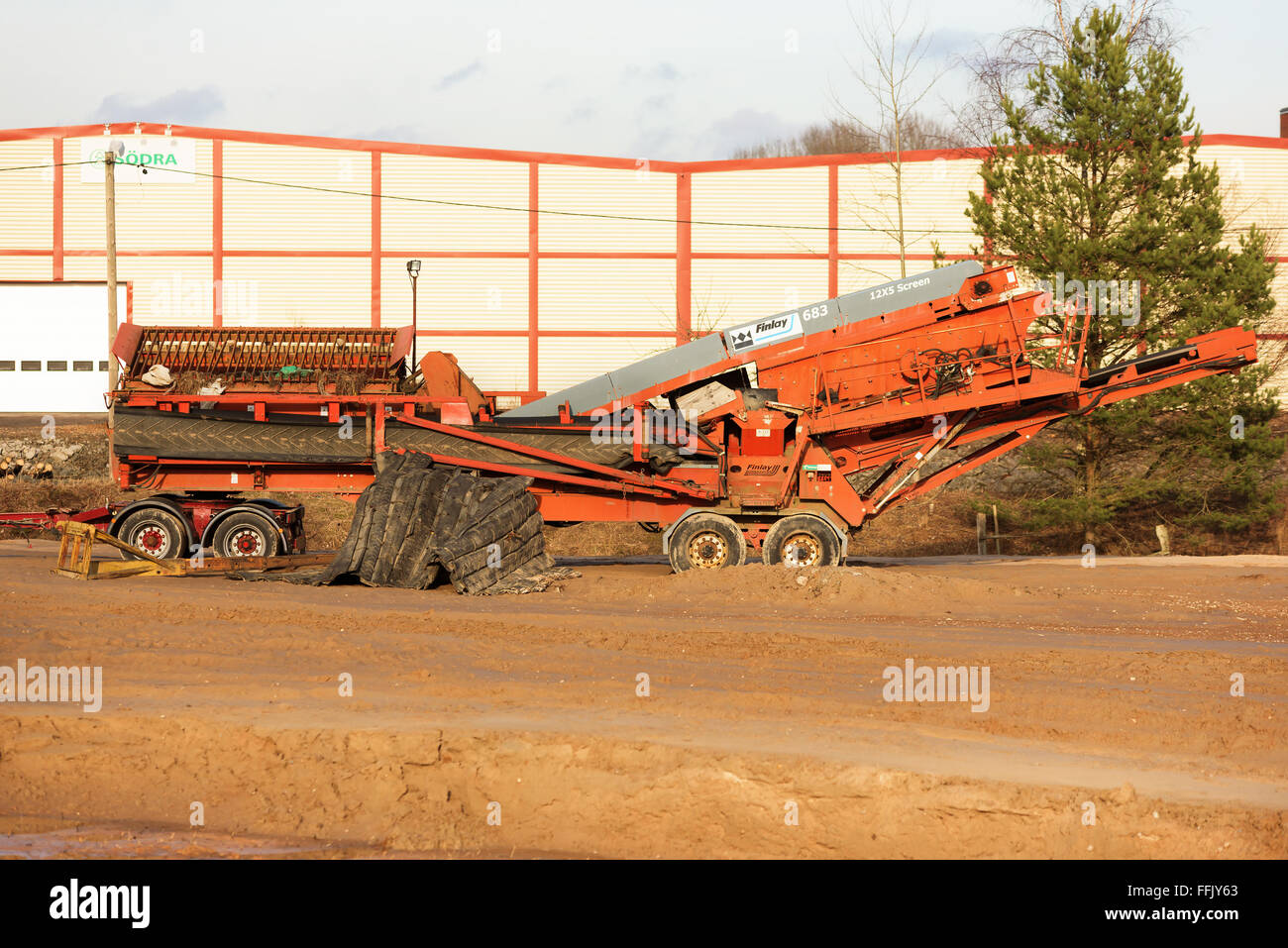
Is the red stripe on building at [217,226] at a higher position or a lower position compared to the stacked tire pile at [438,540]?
higher

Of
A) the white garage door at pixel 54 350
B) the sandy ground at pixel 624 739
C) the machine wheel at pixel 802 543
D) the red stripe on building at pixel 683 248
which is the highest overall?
the red stripe on building at pixel 683 248

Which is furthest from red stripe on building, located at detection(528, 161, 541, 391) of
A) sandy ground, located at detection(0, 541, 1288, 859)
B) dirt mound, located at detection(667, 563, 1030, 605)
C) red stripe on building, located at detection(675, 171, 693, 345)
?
sandy ground, located at detection(0, 541, 1288, 859)

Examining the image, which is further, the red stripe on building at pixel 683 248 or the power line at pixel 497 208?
the red stripe on building at pixel 683 248

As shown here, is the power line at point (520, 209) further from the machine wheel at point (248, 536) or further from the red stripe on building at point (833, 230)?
the machine wheel at point (248, 536)

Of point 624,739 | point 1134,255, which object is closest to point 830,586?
point 624,739

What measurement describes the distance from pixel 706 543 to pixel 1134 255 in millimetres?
10747

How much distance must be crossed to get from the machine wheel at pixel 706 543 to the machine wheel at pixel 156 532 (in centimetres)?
645

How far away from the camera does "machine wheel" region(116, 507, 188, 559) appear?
15.8 metres

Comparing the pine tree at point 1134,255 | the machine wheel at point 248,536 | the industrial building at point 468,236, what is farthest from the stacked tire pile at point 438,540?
the industrial building at point 468,236

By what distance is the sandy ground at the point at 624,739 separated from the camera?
22.6 feet

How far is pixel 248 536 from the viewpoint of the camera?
15945mm

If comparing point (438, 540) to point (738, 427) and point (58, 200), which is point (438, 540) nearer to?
point (738, 427)

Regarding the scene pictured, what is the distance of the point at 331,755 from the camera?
304 inches
